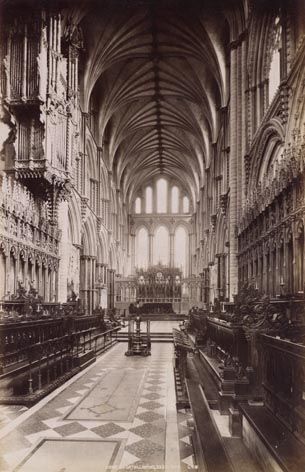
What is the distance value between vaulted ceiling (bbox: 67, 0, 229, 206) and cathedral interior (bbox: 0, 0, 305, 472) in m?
0.11

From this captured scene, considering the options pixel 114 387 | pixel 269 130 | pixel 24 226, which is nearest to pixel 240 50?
pixel 269 130

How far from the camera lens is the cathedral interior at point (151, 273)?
16.0 ft

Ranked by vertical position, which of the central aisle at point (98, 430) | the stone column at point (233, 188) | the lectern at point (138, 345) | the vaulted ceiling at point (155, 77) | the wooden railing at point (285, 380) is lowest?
the lectern at point (138, 345)

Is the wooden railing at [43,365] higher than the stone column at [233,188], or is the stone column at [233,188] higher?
the stone column at [233,188]

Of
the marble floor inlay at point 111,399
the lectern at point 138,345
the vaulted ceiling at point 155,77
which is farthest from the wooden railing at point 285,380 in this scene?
the vaulted ceiling at point 155,77

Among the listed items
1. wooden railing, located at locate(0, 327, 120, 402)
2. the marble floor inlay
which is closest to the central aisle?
the marble floor inlay

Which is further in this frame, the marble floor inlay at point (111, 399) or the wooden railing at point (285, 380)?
the marble floor inlay at point (111, 399)

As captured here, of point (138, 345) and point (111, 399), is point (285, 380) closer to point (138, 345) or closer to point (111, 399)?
point (111, 399)

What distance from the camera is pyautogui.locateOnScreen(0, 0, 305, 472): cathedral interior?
489 centimetres

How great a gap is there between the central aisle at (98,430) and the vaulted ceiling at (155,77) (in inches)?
417

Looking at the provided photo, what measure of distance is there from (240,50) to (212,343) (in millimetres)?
13385

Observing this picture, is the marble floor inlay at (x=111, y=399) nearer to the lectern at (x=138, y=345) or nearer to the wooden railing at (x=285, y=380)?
the wooden railing at (x=285, y=380)

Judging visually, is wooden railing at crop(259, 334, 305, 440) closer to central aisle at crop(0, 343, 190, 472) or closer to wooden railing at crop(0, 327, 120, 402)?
central aisle at crop(0, 343, 190, 472)

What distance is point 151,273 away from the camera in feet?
127
